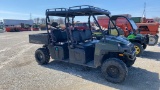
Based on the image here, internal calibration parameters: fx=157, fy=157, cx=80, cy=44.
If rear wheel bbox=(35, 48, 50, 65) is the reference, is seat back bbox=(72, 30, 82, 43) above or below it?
above

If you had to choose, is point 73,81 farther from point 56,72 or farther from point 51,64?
point 51,64

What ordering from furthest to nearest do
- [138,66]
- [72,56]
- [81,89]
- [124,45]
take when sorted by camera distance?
1. [138,66]
2. [72,56]
3. [124,45]
4. [81,89]

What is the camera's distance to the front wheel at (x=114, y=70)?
437 cm

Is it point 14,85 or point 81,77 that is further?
point 81,77

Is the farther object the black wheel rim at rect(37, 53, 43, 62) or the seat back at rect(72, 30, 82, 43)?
the black wheel rim at rect(37, 53, 43, 62)

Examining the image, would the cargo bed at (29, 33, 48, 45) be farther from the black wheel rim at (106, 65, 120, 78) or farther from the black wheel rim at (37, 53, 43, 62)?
the black wheel rim at (106, 65, 120, 78)

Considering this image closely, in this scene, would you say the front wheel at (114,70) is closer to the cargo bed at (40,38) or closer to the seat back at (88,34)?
the seat back at (88,34)

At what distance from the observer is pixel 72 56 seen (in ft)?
17.8

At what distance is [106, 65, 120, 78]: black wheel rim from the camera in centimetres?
451

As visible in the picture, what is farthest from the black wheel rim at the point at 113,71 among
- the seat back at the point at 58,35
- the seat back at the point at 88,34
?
the seat back at the point at 58,35

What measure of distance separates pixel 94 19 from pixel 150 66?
3.06 m

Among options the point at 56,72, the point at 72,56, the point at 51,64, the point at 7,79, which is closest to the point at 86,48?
the point at 72,56

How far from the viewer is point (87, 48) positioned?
5215 mm

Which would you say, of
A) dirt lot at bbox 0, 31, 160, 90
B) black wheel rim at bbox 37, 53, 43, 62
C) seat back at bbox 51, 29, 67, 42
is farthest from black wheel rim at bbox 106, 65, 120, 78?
black wheel rim at bbox 37, 53, 43, 62
